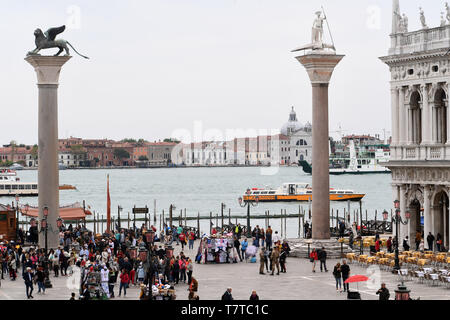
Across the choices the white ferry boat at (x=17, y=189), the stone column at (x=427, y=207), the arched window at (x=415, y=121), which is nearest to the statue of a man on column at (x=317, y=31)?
the arched window at (x=415, y=121)

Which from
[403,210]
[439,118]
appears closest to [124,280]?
[403,210]

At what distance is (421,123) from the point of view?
40.2m

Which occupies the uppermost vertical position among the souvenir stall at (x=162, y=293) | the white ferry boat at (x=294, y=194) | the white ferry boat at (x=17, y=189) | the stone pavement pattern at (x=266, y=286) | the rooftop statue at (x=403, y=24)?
the rooftop statue at (x=403, y=24)

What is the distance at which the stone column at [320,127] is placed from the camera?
38312mm

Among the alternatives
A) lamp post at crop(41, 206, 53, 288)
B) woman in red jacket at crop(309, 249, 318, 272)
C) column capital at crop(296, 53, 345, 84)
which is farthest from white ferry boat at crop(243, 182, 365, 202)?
lamp post at crop(41, 206, 53, 288)

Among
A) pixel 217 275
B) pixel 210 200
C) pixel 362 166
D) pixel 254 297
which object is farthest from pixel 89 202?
pixel 254 297

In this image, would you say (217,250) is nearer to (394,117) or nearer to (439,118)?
(394,117)

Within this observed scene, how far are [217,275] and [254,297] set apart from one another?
10.8 meters

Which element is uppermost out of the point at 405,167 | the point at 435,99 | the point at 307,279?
the point at 435,99

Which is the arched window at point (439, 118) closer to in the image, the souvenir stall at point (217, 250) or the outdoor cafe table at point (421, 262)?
the outdoor cafe table at point (421, 262)

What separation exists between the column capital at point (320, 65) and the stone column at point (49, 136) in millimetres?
9635

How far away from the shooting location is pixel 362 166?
195 metres

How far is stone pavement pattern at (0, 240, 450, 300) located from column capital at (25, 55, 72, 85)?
7517mm
